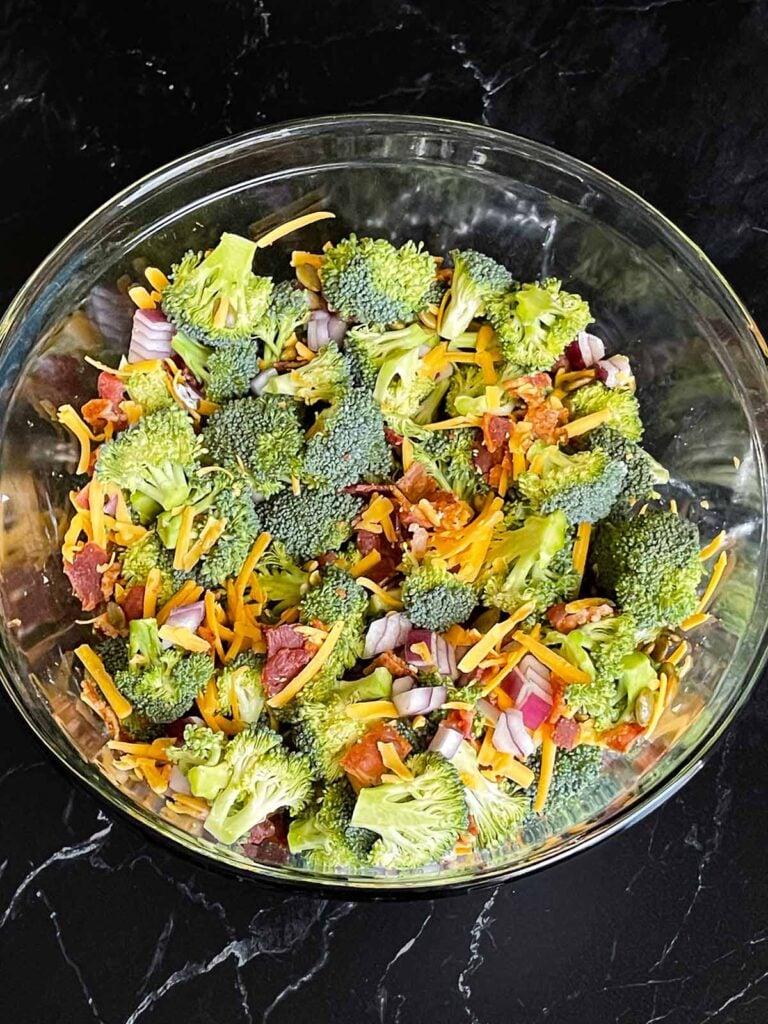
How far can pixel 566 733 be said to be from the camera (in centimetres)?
154

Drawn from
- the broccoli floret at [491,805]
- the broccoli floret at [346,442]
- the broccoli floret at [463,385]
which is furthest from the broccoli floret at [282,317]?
the broccoli floret at [491,805]

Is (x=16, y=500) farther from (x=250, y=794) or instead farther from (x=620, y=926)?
(x=620, y=926)

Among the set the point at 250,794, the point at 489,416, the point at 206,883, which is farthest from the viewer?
the point at 206,883

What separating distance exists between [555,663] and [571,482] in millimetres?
259

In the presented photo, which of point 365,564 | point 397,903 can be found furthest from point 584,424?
point 397,903

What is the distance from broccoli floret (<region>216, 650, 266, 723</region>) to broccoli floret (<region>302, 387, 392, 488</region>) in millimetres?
279

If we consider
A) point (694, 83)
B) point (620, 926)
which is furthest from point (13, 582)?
point (694, 83)

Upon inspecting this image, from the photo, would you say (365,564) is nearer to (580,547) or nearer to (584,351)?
(580,547)

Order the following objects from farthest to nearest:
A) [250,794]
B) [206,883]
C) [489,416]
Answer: [206,883] < [489,416] < [250,794]

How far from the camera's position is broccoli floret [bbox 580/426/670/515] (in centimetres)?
161

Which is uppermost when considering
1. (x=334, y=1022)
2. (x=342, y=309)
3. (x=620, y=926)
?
(x=342, y=309)

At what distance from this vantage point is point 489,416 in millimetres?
1603

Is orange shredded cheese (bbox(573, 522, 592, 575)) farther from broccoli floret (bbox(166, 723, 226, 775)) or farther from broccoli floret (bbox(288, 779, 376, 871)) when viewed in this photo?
broccoli floret (bbox(166, 723, 226, 775))

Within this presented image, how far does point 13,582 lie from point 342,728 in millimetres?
560
